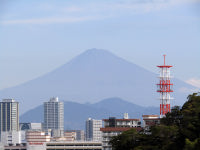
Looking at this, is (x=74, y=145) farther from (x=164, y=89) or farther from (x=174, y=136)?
(x=174, y=136)

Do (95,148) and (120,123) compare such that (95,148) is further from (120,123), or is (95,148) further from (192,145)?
(192,145)

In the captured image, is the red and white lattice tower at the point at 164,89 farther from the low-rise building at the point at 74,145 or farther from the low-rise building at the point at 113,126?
the low-rise building at the point at 74,145

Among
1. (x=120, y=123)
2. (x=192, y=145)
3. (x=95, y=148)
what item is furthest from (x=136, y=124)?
(x=192, y=145)

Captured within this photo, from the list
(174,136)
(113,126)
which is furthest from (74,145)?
(174,136)

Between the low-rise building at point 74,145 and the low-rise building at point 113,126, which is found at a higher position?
the low-rise building at point 113,126

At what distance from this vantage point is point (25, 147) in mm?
197625

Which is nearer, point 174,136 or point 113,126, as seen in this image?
point 174,136

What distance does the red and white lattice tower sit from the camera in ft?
378

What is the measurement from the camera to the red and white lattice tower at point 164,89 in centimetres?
11519

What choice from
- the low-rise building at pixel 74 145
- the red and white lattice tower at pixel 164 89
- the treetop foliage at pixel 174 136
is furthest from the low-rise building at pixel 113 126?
the treetop foliage at pixel 174 136

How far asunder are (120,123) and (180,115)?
49.8 metres

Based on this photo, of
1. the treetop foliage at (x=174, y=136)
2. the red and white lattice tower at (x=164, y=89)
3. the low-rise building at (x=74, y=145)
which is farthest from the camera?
the low-rise building at (x=74, y=145)

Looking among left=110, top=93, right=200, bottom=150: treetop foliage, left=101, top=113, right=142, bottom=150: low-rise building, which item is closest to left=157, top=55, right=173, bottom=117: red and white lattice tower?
left=101, top=113, right=142, bottom=150: low-rise building

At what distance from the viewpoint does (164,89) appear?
116 m
